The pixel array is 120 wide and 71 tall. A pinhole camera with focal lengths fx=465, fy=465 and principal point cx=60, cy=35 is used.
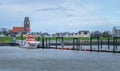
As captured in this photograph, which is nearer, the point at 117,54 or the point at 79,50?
the point at 117,54

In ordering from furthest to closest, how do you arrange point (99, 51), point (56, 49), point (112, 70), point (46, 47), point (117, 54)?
1. point (46, 47)
2. point (56, 49)
3. point (99, 51)
4. point (117, 54)
5. point (112, 70)

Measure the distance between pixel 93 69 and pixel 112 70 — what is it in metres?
4.34

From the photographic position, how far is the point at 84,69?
81.8 meters

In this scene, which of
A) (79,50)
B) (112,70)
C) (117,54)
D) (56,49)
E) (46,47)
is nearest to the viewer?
(112,70)

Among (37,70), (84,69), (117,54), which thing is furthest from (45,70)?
(117,54)

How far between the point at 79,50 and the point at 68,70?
3343 inches

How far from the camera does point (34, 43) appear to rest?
19712 cm

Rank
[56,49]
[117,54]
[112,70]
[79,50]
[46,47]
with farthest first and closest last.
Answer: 1. [46,47]
2. [56,49]
3. [79,50]
4. [117,54]
5. [112,70]

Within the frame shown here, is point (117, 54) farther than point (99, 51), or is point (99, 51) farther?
point (99, 51)

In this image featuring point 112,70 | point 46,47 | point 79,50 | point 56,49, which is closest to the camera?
point 112,70

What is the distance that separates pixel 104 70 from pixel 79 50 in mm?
Result: 85129

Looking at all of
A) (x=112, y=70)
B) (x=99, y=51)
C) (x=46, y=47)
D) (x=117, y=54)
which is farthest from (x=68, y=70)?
(x=46, y=47)

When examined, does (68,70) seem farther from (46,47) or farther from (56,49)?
(46,47)

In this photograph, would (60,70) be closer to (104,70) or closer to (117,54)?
(104,70)
